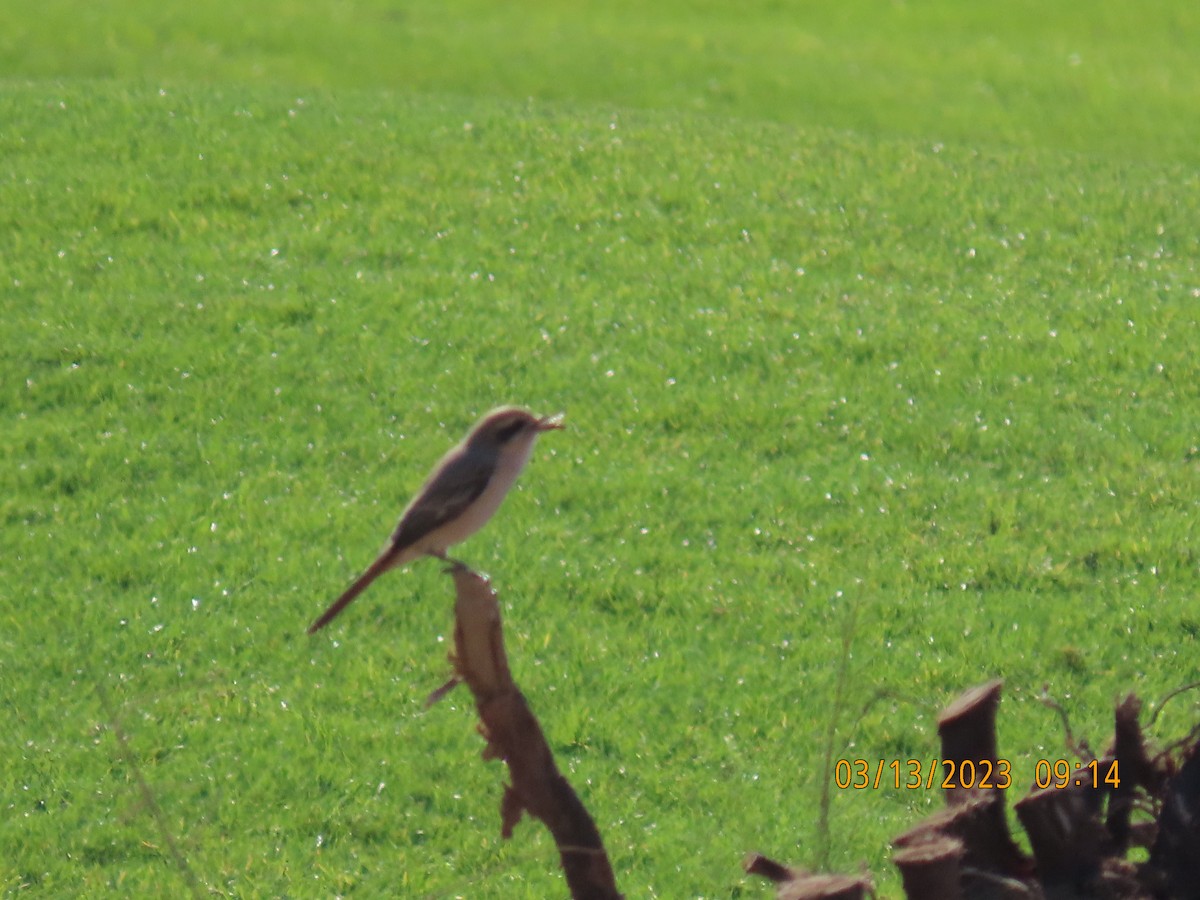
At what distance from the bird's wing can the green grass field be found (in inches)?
37.5

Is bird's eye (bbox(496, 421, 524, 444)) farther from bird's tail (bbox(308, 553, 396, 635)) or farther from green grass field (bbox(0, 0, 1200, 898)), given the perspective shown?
green grass field (bbox(0, 0, 1200, 898))

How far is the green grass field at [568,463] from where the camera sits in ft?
19.3

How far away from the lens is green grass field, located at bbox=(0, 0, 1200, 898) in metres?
5.88


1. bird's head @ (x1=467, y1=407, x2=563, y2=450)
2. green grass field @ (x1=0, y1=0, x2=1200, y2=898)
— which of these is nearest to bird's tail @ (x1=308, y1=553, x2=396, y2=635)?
bird's head @ (x1=467, y1=407, x2=563, y2=450)

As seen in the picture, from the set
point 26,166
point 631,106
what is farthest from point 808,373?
point 631,106

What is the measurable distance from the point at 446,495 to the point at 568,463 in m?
4.17

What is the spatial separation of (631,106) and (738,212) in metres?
4.72

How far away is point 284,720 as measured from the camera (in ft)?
20.7

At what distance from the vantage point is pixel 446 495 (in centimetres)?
435

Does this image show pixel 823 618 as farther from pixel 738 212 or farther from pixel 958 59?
pixel 958 59
